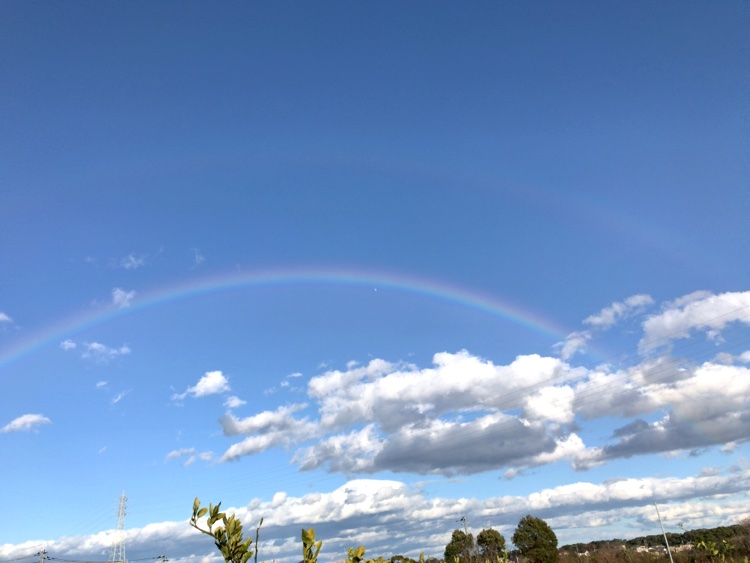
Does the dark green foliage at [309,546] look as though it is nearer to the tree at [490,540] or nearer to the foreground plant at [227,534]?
the foreground plant at [227,534]

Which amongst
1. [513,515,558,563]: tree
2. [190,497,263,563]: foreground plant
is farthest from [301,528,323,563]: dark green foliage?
[513,515,558,563]: tree

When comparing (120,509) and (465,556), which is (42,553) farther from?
(465,556)

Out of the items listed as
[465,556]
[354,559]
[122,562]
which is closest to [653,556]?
[465,556]

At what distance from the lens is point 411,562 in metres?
8.00

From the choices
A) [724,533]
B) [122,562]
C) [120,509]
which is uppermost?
[120,509]

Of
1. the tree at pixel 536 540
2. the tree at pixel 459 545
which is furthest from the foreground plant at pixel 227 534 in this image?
the tree at pixel 459 545

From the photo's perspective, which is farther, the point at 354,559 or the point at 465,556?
the point at 465,556

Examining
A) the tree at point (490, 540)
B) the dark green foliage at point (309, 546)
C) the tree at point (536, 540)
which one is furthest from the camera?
the tree at point (490, 540)

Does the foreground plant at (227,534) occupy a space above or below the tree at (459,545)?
above

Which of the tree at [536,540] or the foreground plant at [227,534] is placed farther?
the tree at [536,540]

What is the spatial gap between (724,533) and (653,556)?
192ft

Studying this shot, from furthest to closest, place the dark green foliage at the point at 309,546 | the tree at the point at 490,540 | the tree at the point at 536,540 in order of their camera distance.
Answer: the tree at the point at 490,540
the tree at the point at 536,540
the dark green foliage at the point at 309,546

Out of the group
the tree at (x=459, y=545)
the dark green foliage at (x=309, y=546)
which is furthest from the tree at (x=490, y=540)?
the dark green foliage at (x=309, y=546)

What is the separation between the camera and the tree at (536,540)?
87.0 m
